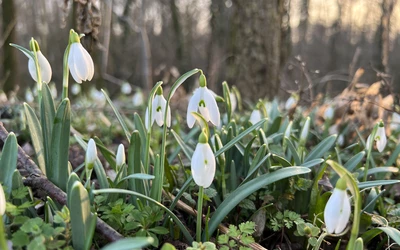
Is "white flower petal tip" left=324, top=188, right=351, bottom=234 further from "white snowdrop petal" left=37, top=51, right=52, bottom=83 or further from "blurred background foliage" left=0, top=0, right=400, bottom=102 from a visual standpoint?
"blurred background foliage" left=0, top=0, right=400, bottom=102

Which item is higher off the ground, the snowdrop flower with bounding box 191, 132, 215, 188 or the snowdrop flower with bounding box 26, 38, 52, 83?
the snowdrop flower with bounding box 26, 38, 52, 83

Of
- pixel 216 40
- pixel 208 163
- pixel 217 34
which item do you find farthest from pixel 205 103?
pixel 217 34

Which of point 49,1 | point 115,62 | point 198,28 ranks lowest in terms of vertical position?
point 115,62

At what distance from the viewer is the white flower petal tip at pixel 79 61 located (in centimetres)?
126

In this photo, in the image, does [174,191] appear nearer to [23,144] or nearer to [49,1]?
[23,144]

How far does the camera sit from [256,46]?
476 cm

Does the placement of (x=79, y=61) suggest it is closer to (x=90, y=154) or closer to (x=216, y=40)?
(x=90, y=154)

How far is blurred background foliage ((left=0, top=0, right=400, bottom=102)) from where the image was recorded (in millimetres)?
4595

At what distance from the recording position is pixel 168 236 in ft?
4.48

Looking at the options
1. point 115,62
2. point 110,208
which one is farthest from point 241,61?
point 115,62

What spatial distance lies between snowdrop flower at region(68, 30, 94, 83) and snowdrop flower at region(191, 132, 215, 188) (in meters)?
0.48

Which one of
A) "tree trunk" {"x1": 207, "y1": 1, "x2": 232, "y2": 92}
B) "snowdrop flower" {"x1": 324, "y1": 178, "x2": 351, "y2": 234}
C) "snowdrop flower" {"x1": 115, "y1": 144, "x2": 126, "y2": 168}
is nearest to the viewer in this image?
"snowdrop flower" {"x1": 324, "y1": 178, "x2": 351, "y2": 234}

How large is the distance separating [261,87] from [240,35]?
667 mm

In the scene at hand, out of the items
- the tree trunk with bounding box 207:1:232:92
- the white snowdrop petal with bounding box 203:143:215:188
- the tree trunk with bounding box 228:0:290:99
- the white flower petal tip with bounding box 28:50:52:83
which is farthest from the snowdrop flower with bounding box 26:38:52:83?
the tree trunk with bounding box 207:1:232:92
